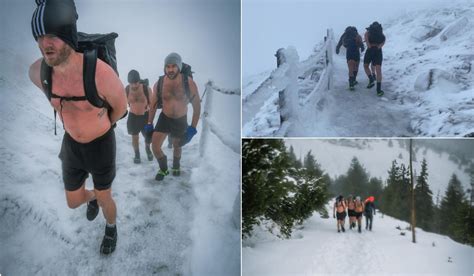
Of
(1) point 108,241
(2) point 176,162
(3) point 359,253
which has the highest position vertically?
(2) point 176,162

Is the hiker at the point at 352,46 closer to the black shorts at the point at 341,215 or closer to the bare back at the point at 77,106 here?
the black shorts at the point at 341,215

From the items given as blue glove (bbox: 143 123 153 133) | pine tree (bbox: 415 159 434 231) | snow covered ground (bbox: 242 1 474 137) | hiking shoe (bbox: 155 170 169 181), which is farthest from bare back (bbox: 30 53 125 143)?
pine tree (bbox: 415 159 434 231)

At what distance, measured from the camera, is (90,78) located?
9.05 ft

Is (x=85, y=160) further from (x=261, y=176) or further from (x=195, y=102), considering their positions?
(x=261, y=176)

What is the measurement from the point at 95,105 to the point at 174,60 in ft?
2.50

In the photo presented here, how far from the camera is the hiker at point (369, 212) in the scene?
361 cm

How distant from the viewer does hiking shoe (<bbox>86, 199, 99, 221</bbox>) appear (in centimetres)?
300

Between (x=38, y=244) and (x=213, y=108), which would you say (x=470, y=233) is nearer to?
(x=213, y=108)

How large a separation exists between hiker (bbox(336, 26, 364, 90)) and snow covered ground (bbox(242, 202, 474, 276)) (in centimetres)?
126

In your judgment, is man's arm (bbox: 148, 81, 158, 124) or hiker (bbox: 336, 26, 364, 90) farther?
hiker (bbox: 336, 26, 364, 90)

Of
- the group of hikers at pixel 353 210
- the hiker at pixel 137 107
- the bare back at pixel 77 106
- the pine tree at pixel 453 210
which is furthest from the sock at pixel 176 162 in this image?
the pine tree at pixel 453 210

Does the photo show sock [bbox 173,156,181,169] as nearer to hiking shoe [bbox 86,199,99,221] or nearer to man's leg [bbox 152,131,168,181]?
man's leg [bbox 152,131,168,181]

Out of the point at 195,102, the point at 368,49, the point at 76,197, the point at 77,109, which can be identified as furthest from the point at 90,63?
the point at 368,49

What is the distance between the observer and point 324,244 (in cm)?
364
